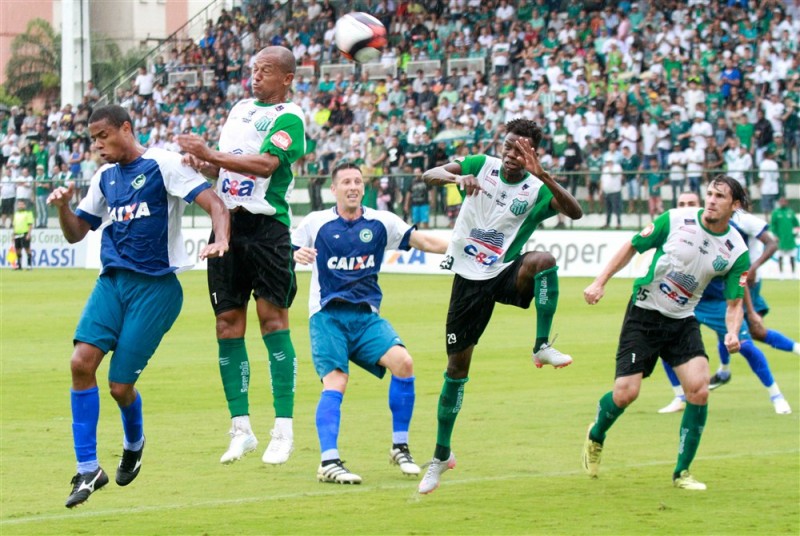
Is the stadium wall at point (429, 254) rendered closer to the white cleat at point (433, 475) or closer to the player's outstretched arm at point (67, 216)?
the white cleat at point (433, 475)

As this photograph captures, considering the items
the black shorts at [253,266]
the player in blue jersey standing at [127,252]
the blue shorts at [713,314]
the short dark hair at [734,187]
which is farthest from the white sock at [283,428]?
the blue shorts at [713,314]

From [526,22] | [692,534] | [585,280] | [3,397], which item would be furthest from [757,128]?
[692,534]

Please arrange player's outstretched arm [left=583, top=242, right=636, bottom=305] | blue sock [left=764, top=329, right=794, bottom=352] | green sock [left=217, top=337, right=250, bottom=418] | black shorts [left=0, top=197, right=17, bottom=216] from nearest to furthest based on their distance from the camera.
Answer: player's outstretched arm [left=583, top=242, right=636, bottom=305], green sock [left=217, top=337, right=250, bottom=418], blue sock [left=764, top=329, right=794, bottom=352], black shorts [left=0, top=197, right=17, bottom=216]

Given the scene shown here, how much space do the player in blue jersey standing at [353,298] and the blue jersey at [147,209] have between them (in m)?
1.59

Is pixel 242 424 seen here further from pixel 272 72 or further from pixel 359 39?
pixel 359 39

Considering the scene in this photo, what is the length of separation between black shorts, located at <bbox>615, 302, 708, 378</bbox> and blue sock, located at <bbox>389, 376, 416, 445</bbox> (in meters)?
1.66

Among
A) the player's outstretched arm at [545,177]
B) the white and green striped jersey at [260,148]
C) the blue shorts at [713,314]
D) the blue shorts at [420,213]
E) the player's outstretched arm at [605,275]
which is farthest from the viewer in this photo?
the blue shorts at [420,213]

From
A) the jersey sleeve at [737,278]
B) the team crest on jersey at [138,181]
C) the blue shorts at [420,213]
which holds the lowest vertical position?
the blue shorts at [420,213]

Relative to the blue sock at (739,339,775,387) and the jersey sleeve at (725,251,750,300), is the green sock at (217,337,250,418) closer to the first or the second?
the jersey sleeve at (725,251,750,300)

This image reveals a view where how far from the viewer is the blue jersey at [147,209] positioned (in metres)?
8.84

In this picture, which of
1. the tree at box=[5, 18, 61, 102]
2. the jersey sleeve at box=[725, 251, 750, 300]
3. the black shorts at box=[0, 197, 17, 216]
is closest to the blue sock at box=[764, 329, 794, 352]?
the jersey sleeve at box=[725, 251, 750, 300]

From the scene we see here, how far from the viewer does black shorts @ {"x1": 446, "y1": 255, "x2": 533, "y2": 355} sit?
405 inches

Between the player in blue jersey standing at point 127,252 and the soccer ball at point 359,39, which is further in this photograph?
the soccer ball at point 359,39

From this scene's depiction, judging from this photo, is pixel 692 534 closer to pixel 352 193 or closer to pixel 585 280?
pixel 352 193
